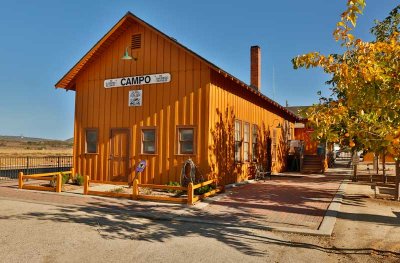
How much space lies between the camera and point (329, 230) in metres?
7.84

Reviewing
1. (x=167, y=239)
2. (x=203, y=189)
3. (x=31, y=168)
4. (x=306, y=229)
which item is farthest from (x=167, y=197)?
(x=31, y=168)

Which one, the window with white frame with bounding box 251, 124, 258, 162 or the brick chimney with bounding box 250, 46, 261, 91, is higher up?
the brick chimney with bounding box 250, 46, 261, 91

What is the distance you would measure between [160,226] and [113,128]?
841 cm

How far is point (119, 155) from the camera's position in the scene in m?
15.8

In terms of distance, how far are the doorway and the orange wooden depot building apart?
0.15ft

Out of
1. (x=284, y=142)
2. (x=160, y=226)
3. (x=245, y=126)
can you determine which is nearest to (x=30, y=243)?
(x=160, y=226)

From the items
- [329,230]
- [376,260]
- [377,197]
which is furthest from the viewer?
[377,197]

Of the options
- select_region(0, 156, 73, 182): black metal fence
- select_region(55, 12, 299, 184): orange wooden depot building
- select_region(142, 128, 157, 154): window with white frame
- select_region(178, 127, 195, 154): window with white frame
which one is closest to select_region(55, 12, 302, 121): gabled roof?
select_region(55, 12, 299, 184): orange wooden depot building

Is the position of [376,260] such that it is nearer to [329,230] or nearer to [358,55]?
[329,230]

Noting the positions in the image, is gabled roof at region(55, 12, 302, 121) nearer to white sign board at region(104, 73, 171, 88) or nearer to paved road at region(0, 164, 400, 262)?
white sign board at region(104, 73, 171, 88)

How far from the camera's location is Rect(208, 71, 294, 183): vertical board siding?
1435cm

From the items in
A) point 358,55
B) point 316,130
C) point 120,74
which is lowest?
point 316,130

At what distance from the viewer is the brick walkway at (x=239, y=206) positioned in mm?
9148

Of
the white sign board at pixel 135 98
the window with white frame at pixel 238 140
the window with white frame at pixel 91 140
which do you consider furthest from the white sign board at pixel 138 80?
the window with white frame at pixel 238 140
